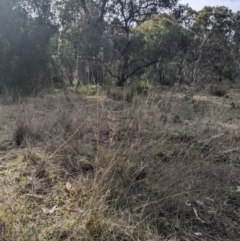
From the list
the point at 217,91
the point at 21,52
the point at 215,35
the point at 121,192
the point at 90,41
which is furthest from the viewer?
the point at 215,35

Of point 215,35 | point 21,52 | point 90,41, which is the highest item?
point 215,35

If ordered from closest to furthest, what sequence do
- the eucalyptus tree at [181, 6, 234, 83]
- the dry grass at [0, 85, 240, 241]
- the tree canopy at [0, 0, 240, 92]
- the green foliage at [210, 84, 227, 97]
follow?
the dry grass at [0, 85, 240, 241] < the tree canopy at [0, 0, 240, 92] < the green foliage at [210, 84, 227, 97] < the eucalyptus tree at [181, 6, 234, 83]

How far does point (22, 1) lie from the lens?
8852mm

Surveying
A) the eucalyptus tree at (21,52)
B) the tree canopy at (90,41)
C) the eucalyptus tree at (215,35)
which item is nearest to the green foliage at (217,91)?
the tree canopy at (90,41)

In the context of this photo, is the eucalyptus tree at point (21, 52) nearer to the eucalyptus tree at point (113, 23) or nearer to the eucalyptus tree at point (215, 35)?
the eucalyptus tree at point (113, 23)

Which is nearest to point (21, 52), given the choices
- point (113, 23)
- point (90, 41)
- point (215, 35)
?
point (90, 41)

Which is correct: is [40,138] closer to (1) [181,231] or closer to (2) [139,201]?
(2) [139,201]

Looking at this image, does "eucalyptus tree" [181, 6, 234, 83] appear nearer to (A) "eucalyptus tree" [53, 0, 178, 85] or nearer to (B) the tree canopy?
(B) the tree canopy

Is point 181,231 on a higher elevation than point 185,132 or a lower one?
lower

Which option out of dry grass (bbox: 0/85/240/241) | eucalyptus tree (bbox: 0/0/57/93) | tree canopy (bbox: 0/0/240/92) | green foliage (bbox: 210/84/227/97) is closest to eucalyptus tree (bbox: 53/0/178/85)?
tree canopy (bbox: 0/0/240/92)

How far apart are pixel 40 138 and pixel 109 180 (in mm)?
1355

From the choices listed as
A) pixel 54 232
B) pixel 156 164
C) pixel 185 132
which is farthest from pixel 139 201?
pixel 185 132

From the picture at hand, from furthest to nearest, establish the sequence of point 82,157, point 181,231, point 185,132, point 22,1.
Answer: point 22,1 < point 185,132 < point 82,157 < point 181,231

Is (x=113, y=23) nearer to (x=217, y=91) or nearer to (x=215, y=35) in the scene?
(x=217, y=91)
